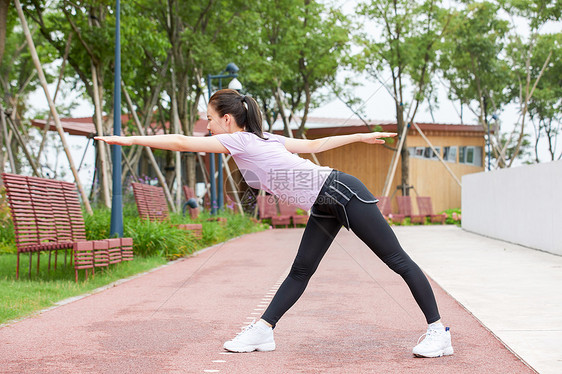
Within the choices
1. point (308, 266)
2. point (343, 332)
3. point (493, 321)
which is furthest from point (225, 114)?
point (493, 321)

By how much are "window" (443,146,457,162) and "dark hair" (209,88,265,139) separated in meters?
32.5

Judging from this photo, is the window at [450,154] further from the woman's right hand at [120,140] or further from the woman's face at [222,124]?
the woman's right hand at [120,140]

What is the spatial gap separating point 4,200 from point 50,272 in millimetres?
4994

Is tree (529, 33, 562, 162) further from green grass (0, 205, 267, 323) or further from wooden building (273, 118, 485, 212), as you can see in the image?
green grass (0, 205, 267, 323)

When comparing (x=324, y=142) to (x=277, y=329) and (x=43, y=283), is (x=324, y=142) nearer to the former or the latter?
(x=277, y=329)

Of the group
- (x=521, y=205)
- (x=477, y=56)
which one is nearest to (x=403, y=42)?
(x=477, y=56)

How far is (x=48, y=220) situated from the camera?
8.80 meters

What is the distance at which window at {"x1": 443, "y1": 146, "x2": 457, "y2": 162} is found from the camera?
35.8 meters

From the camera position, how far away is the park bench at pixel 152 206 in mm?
12180

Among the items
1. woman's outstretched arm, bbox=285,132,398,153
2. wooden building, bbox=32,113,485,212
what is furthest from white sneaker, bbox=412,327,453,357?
wooden building, bbox=32,113,485,212

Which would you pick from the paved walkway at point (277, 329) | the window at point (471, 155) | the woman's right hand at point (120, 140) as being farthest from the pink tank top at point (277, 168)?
the window at point (471, 155)

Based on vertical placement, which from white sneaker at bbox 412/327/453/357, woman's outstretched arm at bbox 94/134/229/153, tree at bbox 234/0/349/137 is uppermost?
tree at bbox 234/0/349/137

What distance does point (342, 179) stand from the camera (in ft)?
13.8

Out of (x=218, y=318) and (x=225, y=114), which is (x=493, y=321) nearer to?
(x=218, y=318)
